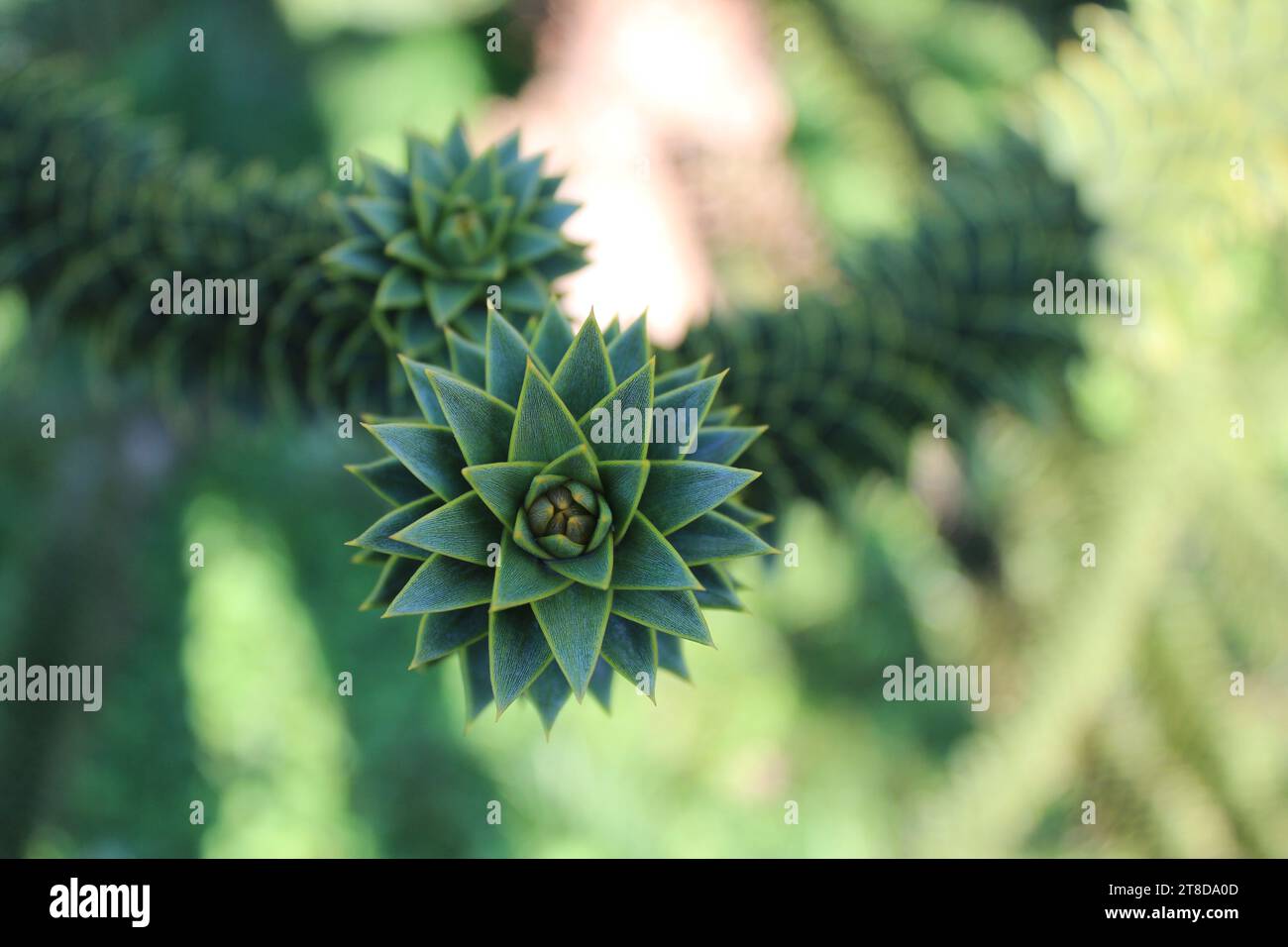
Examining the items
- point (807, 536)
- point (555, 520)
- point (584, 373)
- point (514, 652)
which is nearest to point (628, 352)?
point (584, 373)

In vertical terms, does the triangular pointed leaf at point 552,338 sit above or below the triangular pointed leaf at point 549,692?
above

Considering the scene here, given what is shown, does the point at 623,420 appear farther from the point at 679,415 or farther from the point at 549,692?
the point at 549,692

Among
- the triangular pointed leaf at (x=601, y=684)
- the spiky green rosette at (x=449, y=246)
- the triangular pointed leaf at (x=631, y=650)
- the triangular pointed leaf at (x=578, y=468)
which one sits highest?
the spiky green rosette at (x=449, y=246)

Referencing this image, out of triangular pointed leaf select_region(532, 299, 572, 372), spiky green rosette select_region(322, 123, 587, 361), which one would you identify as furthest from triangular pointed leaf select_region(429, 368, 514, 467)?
spiky green rosette select_region(322, 123, 587, 361)

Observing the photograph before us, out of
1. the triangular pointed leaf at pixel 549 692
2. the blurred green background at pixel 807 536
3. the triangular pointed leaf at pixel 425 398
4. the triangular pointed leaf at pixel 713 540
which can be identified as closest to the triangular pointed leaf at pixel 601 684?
the triangular pointed leaf at pixel 549 692

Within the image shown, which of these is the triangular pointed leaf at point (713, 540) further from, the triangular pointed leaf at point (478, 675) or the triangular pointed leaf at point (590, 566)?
the triangular pointed leaf at point (478, 675)
